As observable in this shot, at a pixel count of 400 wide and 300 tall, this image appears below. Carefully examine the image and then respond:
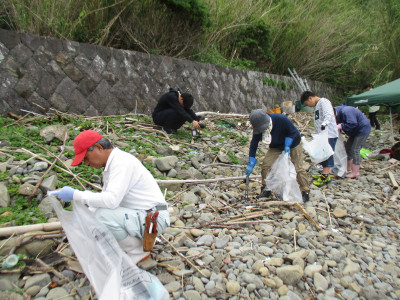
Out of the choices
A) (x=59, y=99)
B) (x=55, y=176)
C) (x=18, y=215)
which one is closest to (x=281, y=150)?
(x=55, y=176)

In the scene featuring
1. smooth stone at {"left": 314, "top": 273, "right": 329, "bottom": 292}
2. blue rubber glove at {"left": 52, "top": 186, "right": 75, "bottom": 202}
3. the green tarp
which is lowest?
smooth stone at {"left": 314, "top": 273, "right": 329, "bottom": 292}

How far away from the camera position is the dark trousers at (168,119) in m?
5.82

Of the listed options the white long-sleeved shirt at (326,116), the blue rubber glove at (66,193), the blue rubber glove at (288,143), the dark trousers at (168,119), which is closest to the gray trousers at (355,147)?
the white long-sleeved shirt at (326,116)

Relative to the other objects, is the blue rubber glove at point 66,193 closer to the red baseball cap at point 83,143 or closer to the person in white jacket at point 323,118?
the red baseball cap at point 83,143

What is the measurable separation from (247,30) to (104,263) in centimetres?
1080

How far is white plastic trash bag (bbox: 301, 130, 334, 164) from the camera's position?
15.0 feet

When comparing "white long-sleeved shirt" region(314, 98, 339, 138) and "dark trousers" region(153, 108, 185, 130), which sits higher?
"white long-sleeved shirt" region(314, 98, 339, 138)

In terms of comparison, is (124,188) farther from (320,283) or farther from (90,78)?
(90,78)

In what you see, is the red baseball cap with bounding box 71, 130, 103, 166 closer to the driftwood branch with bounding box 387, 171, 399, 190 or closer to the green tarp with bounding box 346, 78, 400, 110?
the driftwood branch with bounding box 387, 171, 399, 190

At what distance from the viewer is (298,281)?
233 centimetres

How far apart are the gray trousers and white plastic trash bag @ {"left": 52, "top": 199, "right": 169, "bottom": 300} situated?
5.07 m

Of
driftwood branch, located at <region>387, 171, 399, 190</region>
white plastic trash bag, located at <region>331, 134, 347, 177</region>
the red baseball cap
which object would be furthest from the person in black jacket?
driftwood branch, located at <region>387, 171, 399, 190</region>

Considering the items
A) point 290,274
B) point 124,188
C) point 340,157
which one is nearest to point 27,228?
point 124,188

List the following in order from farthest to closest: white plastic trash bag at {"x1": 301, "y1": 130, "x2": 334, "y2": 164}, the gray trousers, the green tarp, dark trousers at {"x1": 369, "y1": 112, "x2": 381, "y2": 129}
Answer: dark trousers at {"x1": 369, "y1": 112, "x2": 381, "y2": 129}
the green tarp
the gray trousers
white plastic trash bag at {"x1": 301, "y1": 130, "x2": 334, "y2": 164}
